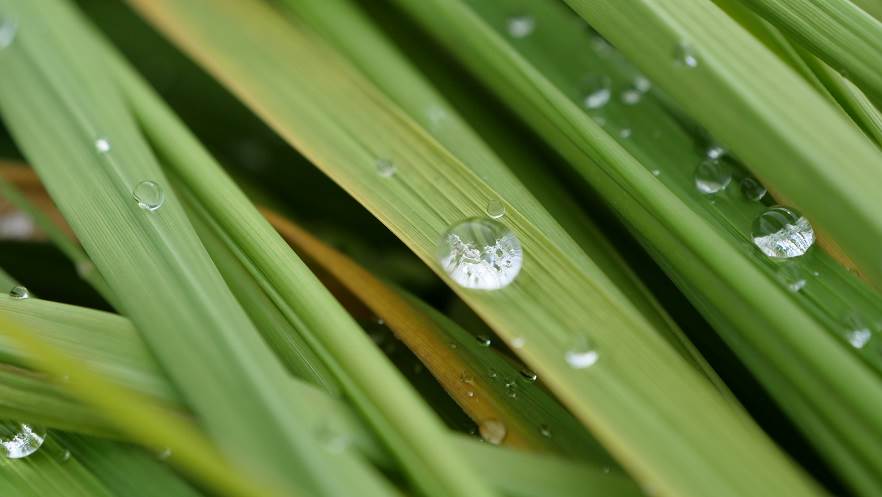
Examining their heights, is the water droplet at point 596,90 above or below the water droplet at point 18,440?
above

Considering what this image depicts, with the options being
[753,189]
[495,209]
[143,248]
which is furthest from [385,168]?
[753,189]

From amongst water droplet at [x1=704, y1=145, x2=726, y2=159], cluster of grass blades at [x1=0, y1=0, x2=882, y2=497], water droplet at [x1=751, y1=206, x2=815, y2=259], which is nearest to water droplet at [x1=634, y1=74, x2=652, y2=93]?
cluster of grass blades at [x1=0, y1=0, x2=882, y2=497]

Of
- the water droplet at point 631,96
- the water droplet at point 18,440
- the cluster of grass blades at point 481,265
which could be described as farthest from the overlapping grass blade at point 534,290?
the water droplet at point 18,440

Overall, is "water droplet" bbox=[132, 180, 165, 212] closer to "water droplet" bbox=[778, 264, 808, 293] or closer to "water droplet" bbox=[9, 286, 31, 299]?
"water droplet" bbox=[9, 286, 31, 299]

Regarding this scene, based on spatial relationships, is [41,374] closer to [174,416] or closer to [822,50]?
[174,416]

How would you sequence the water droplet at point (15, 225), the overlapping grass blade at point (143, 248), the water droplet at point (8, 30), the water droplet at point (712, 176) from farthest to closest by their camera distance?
the water droplet at point (15, 225) → the water droplet at point (8, 30) → the water droplet at point (712, 176) → the overlapping grass blade at point (143, 248)

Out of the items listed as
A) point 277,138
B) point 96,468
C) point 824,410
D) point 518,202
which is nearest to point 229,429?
point 96,468

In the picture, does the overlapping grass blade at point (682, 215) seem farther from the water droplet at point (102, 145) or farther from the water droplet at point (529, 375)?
the water droplet at point (102, 145)
